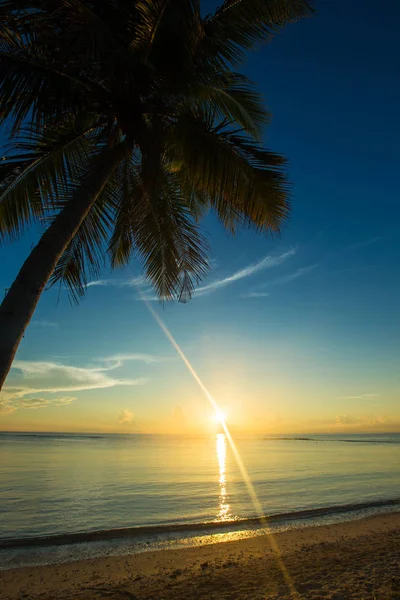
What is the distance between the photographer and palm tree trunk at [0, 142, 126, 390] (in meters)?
4.47

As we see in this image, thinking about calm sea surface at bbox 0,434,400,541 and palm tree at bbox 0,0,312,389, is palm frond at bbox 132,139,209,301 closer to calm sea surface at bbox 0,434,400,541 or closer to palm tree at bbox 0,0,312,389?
palm tree at bbox 0,0,312,389

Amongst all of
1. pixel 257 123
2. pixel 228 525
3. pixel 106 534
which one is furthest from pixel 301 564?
pixel 257 123

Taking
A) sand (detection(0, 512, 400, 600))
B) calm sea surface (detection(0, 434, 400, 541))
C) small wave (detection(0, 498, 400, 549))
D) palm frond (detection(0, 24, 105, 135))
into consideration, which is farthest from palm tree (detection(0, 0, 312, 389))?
calm sea surface (detection(0, 434, 400, 541))

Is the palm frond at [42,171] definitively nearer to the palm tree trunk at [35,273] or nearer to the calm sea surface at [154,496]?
the palm tree trunk at [35,273]

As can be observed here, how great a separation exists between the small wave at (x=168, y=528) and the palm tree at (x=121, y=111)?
6.57m

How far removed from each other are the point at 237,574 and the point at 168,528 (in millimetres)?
4981

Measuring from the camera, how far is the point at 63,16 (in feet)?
19.4

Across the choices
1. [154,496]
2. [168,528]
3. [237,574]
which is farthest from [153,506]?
[237,574]

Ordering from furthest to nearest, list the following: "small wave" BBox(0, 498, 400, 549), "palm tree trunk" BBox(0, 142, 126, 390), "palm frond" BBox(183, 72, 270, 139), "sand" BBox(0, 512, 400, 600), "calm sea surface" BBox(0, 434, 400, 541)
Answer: "calm sea surface" BBox(0, 434, 400, 541) < "small wave" BBox(0, 498, 400, 549) < "palm frond" BBox(183, 72, 270, 139) < "sand" BBox(0, 512, 400, 600) < "palm tree trunk" BBox(0, 142, 126, 390)

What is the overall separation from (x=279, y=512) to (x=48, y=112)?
42.9 ft

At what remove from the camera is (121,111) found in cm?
672

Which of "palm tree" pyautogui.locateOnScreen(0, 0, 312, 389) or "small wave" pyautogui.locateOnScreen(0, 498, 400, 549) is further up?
"palm tree" pyautogui.locateOnScreen(0, 0, 312, 389)

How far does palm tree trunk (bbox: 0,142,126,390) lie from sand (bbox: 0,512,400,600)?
4.01m

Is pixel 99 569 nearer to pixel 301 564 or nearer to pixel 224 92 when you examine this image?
pixel 301 564
